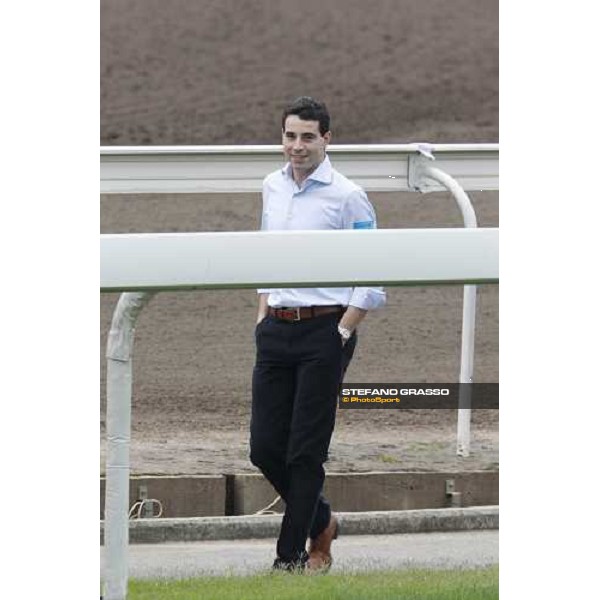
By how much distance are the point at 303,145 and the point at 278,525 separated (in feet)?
4.53

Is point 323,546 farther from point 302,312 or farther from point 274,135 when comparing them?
point 274,135

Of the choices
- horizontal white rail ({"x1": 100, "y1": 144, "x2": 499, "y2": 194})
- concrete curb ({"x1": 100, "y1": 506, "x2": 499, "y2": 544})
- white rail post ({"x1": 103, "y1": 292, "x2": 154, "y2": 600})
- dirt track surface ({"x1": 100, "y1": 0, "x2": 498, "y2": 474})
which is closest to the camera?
white rail post ({"x1": 103, "y1": 292, "x2": 154, "y2": 600})

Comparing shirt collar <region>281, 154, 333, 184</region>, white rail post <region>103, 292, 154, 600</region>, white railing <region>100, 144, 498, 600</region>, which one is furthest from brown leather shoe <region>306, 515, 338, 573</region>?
white rail post <region>103, 292, 154, 600</region>

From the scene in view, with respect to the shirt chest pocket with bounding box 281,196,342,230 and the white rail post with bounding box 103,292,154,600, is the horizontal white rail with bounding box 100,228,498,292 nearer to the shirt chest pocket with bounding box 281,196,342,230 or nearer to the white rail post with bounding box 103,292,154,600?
the white rail post with bounding box 103,292,154,600

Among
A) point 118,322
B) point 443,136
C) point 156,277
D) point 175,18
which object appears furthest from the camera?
point 175,18

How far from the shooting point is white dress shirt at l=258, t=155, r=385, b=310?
12.8 feet

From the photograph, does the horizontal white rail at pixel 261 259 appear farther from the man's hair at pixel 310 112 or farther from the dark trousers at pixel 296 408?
the man's hair at pixel 310 112

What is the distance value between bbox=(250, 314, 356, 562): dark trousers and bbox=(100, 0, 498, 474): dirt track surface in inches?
69.3

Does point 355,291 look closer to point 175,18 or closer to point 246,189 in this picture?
point 246,189

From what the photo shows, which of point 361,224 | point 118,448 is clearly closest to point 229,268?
point 118,448

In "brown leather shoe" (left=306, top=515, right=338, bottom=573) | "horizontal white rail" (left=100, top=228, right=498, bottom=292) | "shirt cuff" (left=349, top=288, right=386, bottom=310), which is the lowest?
"brown leather shoe" (left=306, top=515, right=338, bottom=573)
